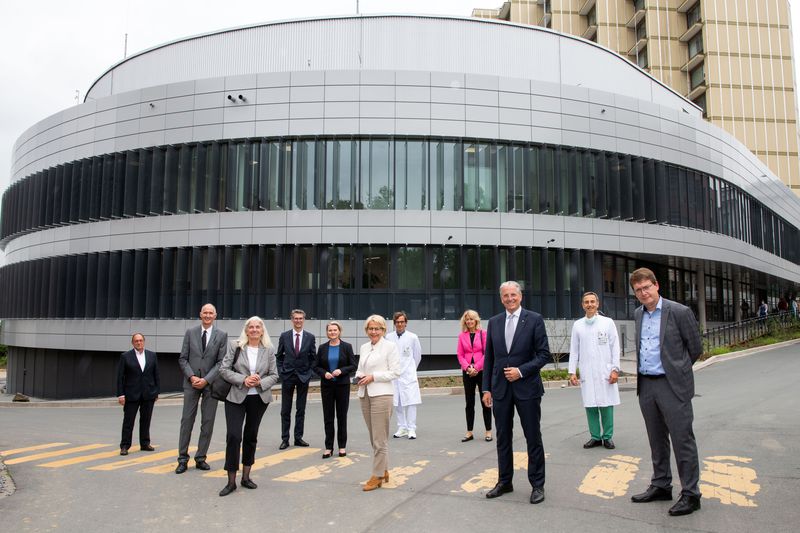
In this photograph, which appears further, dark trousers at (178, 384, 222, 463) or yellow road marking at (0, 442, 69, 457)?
yellow road marking at (0, 442, 69, 457)

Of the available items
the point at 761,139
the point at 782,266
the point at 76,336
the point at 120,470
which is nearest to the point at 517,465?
the point at 120,470

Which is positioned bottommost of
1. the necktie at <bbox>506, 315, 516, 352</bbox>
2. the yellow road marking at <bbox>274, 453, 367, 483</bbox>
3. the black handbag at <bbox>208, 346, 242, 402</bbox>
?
the yellow road marking at <bbox>274, 453, 367, 483</bbox>

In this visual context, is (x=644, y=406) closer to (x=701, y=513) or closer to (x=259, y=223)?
(x=701, y=513)

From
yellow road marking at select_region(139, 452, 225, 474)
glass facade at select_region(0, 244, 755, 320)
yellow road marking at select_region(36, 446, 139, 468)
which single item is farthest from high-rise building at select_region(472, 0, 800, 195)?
yellow road marking at select_region(36, 446, 139, 468)

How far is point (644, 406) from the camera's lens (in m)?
5.89

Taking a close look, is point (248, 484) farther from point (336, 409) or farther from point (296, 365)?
point (296, 365)

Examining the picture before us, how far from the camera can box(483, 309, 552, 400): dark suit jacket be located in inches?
241

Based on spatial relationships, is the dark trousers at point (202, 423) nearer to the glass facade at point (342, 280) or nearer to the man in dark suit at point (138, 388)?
the man in dark suit at point (138, 388)

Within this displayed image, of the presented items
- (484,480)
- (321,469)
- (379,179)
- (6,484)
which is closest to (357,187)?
(379,179)

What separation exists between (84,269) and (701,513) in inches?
1133

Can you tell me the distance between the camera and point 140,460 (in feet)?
27.8

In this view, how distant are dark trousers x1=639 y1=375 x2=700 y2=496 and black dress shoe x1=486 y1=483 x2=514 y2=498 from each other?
1389 millimetres

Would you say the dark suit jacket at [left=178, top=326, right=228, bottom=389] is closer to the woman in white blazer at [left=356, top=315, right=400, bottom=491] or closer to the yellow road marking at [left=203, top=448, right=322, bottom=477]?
the yellow road marking at [left=203, top=448, right=322, bottom=477]

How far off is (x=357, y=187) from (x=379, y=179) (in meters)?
0.94
